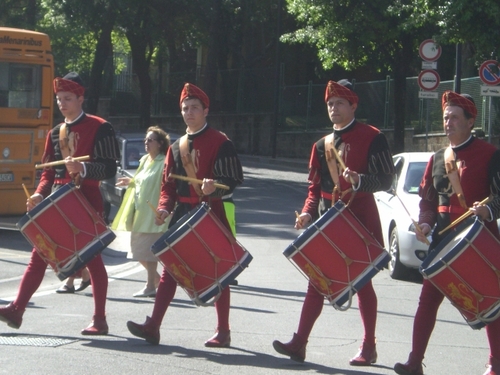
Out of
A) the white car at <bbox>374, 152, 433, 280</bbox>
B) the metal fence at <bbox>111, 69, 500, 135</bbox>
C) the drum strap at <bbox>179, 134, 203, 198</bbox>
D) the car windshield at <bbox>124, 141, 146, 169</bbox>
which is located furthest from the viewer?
the metal fence at <bbox>111, 69, 500, 135</bbox>

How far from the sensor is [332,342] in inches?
294

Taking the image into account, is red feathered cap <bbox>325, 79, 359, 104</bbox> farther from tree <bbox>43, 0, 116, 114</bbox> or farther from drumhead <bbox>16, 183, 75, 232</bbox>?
tree <bbox>43, 0, 116, 114</bbox>

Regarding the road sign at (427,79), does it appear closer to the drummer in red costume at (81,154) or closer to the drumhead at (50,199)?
the drummer in red costume at (81,154)

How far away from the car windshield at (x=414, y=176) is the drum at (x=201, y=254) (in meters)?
5.51

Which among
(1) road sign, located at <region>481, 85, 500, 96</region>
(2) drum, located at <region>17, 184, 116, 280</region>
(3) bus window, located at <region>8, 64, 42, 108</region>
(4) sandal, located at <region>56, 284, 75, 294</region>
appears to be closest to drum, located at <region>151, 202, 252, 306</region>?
(2) drum, located at <region>17, 184, 116, 280</region>

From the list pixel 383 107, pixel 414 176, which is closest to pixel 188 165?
pixel 414 176

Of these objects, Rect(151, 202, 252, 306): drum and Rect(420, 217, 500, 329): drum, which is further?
Rect(151, 202, 252, 306): drum

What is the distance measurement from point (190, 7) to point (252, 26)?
704 centimetres

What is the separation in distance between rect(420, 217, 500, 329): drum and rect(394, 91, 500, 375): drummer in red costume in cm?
16

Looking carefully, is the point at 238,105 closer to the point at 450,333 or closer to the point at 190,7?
the point at 190,7

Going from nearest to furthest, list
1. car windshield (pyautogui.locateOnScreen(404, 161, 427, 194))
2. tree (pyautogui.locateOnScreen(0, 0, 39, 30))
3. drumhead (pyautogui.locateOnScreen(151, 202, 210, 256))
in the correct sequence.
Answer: drumhead (pyautogui.locateOnScreen(151, 202, 210, 256)) → car windshield (pyautogui.locateOnScreen(404, 161, 427, 194)) → tree (pyautogui.locateOnScreen(0, 0, 39, 30))

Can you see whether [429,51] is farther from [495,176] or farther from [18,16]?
[18,16]

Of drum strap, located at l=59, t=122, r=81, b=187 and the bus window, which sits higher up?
the bus window

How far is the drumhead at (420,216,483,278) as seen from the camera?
19.0 feet
